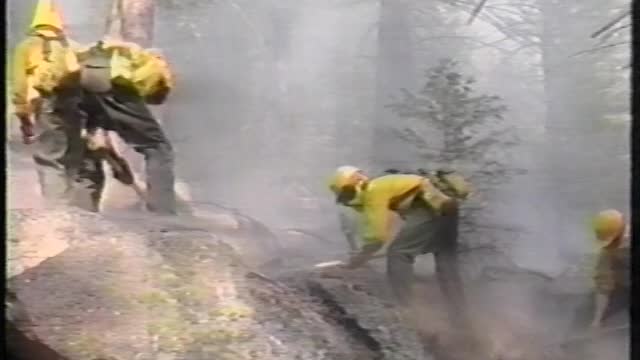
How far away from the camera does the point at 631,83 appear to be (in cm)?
118

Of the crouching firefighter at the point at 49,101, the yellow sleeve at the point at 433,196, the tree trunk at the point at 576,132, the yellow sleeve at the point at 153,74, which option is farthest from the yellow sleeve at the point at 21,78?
the tree trunk at the point at 576,132

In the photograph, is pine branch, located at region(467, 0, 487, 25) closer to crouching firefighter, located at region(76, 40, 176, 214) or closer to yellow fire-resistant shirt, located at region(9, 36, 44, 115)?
crouching firefighter, located at region(76, 40, 176, 214)

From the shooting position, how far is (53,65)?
1.23 meters

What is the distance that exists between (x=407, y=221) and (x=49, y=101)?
43 cm

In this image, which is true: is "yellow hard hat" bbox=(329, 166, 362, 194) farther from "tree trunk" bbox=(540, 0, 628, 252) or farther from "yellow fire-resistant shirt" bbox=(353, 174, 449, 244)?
"tree trunk" bbox=(540, 0, 628, 252)

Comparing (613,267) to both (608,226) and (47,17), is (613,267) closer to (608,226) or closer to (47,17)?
(608,226)

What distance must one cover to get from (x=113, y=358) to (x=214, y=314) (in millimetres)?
120

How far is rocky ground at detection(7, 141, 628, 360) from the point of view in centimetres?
118

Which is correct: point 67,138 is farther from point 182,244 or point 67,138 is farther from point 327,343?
point 327,343

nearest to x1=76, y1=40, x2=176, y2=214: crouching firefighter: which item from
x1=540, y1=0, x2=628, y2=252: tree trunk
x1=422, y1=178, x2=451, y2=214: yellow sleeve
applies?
x1=422, y1=178, x2=451, y2=214: yellow sleeve

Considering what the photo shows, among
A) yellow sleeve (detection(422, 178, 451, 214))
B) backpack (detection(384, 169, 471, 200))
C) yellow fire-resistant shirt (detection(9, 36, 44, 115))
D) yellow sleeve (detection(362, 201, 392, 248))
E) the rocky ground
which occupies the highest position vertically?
yellow fire-resistant shirt (detection(9, 36, 44, 115))

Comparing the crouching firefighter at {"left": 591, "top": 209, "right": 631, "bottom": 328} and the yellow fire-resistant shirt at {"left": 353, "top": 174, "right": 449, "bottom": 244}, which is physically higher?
the yellow fire-resistant shirt at {"left": 353, "top": 174, "right": 449, "bottom": 244}

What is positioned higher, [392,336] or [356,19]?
[356,19]

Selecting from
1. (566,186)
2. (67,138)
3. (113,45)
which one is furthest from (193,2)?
(566,186)
